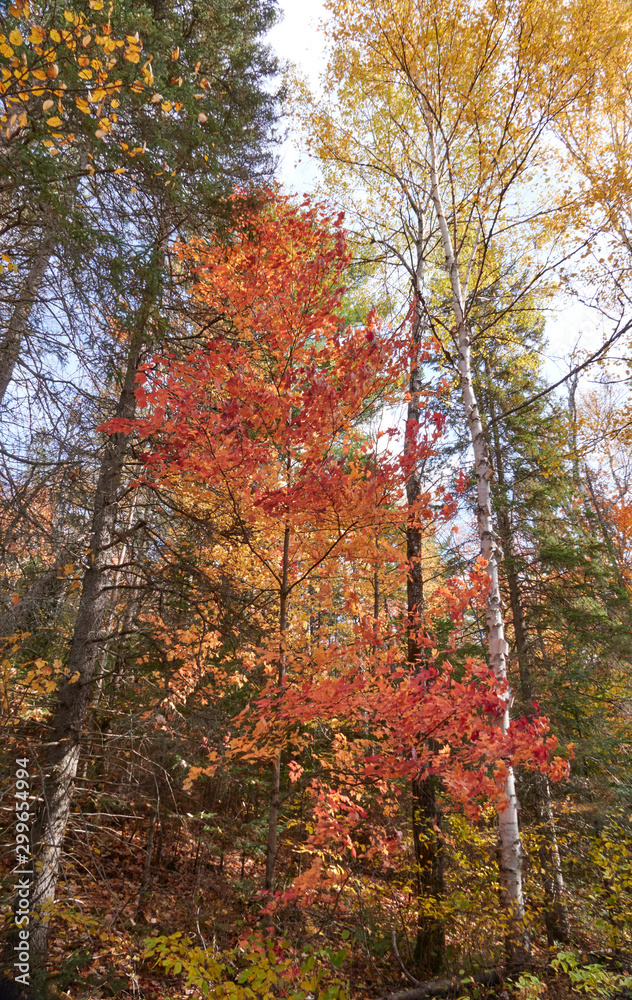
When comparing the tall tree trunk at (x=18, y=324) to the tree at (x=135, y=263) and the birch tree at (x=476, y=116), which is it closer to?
the tree at (x=135, y=263)

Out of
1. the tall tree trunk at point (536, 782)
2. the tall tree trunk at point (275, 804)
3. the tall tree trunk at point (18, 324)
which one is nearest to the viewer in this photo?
the tall tree trunk at point (18, 324)

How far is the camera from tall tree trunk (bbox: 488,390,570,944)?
6074 millimetres

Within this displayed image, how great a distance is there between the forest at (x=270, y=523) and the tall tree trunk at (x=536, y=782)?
8 centimetres

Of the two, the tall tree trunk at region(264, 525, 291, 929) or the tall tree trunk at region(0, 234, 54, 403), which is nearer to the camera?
the tall tree trunk at region(0, 234, 54, 403)

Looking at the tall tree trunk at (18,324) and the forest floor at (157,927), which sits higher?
the tall tree trunk at (18,324)

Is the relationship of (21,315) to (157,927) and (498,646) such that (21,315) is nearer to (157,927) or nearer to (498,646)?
(498,646)

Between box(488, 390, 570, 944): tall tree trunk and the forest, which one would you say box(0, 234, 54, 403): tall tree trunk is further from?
box(488, 390, 570, 944): tall tree trunk

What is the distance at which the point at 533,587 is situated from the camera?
808 centimetres

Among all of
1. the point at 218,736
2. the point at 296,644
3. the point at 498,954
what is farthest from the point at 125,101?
the point at 498,954

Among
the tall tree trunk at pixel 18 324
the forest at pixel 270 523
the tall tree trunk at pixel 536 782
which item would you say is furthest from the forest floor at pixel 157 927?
the tall tree trunk at pixel 18 324
